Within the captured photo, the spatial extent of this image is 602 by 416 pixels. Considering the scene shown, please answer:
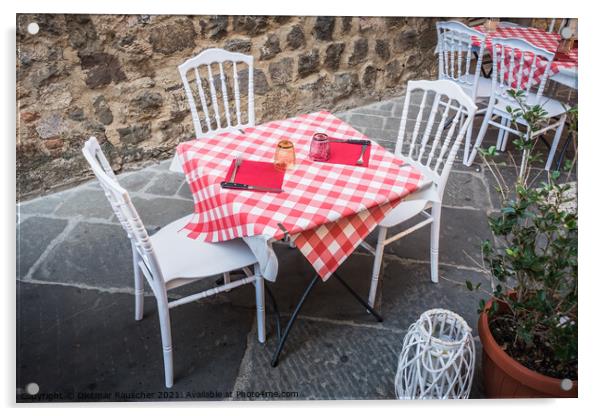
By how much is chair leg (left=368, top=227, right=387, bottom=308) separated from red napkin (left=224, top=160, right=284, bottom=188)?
495mm

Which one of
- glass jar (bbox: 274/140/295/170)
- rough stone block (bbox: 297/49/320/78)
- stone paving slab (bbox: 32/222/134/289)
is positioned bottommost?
stone paving slab (bbox: 32/222/134/289)

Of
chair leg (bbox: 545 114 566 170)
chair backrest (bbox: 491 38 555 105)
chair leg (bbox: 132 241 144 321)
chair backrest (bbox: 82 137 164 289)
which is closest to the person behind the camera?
chair backrest (bbox: 82 137 164 289)

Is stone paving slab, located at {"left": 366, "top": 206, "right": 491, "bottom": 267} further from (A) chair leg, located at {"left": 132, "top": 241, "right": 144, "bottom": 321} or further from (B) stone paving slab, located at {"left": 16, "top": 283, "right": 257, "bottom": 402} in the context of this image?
(A) chair leg, located at {"left": 132, "top": 241, "right": 144, "bottom": 321}

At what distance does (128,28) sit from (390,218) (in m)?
1.65

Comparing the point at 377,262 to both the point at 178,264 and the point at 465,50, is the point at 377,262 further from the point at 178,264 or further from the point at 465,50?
the point at 465,50

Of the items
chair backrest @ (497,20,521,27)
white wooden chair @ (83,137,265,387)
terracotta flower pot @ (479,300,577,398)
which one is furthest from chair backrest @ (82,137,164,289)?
chair backrest @ (497,20,521,27)

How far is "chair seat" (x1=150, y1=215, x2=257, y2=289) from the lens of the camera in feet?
5.67

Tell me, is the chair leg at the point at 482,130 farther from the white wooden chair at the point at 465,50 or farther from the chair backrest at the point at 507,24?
the chair backrest at the point at 507,24

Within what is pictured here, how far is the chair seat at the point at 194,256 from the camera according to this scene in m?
1.73

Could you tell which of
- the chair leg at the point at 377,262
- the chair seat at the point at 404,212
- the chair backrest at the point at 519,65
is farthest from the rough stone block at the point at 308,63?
the chair leg at the point at 377,262

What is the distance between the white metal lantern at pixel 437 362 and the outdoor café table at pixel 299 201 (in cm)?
37

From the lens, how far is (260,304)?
1.87 metres

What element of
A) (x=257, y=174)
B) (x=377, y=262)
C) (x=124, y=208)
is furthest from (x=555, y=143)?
(x=124, y=208)

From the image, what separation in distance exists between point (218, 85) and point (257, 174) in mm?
1387
